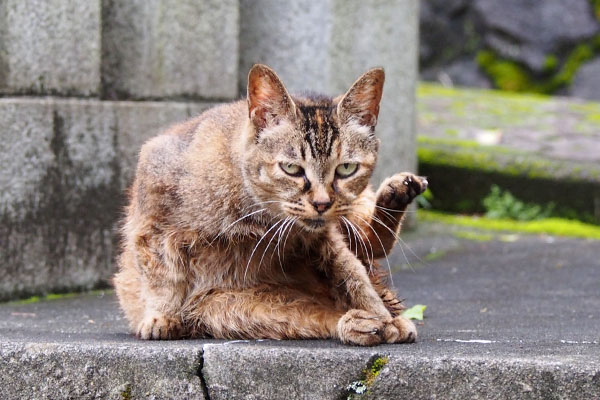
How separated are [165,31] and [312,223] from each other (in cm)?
234

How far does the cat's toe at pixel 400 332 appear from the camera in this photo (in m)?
2.89

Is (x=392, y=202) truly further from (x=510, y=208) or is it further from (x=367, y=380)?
(x=510, y=208)

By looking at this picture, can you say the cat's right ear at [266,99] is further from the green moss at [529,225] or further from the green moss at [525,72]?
the green moss at [525,72]

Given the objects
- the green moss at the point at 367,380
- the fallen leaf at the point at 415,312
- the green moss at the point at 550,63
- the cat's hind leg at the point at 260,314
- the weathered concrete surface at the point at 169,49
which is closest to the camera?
the green moss at the point at 367,380

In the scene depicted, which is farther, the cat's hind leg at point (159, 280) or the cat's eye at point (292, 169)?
the cat's hind leg at point (159, 280)

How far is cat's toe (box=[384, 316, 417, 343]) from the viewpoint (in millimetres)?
2889

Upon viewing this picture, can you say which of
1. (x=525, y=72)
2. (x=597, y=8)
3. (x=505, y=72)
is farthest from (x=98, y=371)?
(x=597, y=8)

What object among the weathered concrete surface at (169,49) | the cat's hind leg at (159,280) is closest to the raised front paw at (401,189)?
the cat's hind leg at (159,280)

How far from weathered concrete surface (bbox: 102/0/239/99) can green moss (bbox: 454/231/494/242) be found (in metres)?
2.09

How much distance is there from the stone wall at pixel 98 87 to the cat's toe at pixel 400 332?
2.22m

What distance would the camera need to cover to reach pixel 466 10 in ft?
36.6

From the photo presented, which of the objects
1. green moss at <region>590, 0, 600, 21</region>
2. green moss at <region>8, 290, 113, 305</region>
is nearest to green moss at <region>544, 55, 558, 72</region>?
green moss at <region>590, 0, 600, 21</region>

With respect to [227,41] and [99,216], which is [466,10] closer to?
[227,41]

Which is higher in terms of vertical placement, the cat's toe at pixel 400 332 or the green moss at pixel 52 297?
the cat's toe at pixel 400 332
